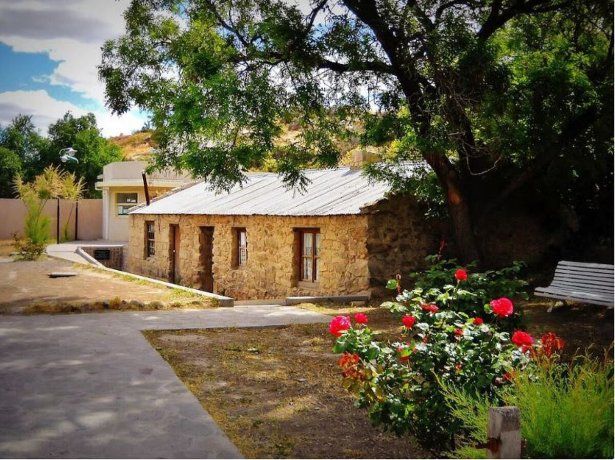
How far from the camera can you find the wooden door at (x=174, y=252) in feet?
60.5

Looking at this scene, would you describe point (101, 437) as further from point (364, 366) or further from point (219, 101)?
point (219, 101)

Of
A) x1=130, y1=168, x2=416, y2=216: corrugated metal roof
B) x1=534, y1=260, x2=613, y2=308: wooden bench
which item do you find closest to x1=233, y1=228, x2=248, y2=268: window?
x1=130, y1=168, x2=416, y2=216: corrugated metal roof

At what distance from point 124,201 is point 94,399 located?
2329cm

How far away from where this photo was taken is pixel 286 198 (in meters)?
14.9

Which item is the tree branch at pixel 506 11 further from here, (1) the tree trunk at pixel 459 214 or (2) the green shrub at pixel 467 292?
(2) the green shrub at pixel 467 292

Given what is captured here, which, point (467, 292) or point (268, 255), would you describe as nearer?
point (467, 292)

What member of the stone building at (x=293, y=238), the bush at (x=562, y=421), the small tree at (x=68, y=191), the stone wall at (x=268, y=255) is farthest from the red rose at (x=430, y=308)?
the small tree at (x=68, y=191)

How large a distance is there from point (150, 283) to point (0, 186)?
12.7m

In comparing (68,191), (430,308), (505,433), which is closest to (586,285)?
(430,308)

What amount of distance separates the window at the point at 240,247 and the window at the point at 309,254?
2.24 meters

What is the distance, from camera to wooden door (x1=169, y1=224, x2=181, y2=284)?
1844 cm

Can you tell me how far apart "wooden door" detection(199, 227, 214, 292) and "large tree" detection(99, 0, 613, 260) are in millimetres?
6154

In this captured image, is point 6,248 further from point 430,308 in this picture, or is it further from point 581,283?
point 430,308

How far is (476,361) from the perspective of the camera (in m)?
4.21
